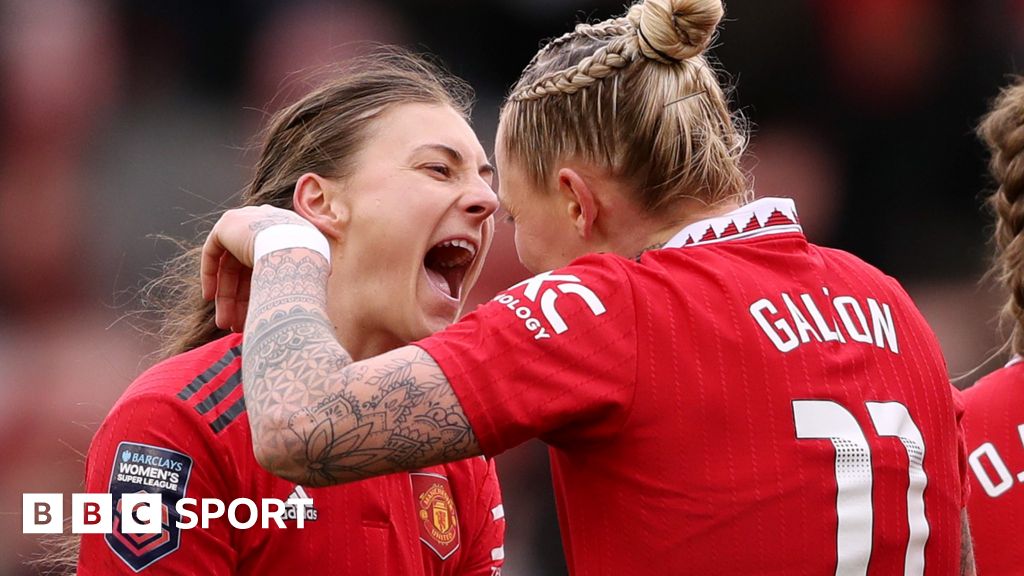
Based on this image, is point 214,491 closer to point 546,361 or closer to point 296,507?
point 296,507

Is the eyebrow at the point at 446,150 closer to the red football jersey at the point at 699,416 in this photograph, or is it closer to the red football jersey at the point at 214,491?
the red football jersey at the point at 214,491

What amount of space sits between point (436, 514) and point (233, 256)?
82 centimetres

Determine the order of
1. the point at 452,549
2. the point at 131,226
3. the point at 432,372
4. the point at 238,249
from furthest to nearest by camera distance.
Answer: the point at 131,226 → the point at 452,549 → the point at 238,249 → the point at 432,372

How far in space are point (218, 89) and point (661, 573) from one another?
5.18 metres

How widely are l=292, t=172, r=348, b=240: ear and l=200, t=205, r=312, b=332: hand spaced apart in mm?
517

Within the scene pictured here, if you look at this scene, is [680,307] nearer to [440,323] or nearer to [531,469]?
[440,323]

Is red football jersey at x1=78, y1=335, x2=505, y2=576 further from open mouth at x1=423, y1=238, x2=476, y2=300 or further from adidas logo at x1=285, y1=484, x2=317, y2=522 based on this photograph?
open mouth at x1=423, y1=238, x2=476, y2=300

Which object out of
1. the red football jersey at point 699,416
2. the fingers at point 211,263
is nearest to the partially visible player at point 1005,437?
the red football jersey at point 699,416

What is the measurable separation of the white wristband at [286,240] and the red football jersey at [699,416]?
324 mm

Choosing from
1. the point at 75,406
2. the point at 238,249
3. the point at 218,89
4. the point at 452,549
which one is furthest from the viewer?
the point at 218,89

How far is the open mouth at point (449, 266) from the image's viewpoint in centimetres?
321

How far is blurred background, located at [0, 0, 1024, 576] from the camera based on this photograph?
5.84 meters

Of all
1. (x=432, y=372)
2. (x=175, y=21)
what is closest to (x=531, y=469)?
(x=175, y=21)

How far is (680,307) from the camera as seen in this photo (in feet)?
6.82
